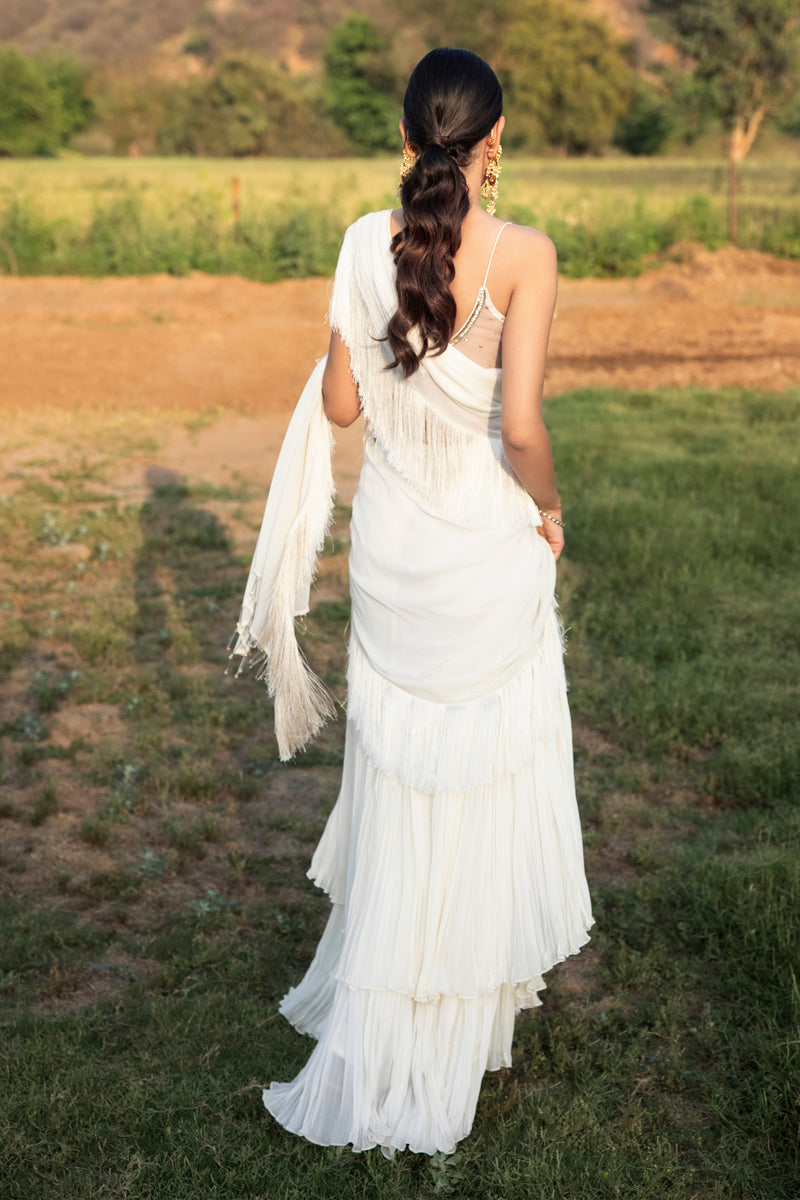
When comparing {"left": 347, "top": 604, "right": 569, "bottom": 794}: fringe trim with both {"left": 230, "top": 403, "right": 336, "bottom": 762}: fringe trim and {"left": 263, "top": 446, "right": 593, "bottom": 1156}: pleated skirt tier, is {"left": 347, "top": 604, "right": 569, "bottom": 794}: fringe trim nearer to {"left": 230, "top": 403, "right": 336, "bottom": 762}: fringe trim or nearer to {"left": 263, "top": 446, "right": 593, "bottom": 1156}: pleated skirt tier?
{"left": 263, "top": 446, "right": 593, "bottom": 1156}: pleated skirt tier

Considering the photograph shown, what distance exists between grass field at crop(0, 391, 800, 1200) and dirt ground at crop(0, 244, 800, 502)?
266 centimetres

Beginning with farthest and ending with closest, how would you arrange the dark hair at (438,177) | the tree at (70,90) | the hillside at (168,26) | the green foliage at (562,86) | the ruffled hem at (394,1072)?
1. the hillside at (168,26)
2. the tree at (70,90)
3. the green foliage at (562,86)
4. the ruffled hem at (394,1072)
5. the dark hair at (438,177)

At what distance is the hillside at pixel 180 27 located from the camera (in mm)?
96688

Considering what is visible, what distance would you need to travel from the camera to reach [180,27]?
10231cm

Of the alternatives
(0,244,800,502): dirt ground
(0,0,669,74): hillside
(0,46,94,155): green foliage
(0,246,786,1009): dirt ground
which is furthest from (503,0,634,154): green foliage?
(0,0,669,74): hillside

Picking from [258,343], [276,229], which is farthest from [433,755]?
[276,229]

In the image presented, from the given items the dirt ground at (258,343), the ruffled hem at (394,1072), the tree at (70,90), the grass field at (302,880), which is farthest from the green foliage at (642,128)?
the ruffled hem at (394,1072)

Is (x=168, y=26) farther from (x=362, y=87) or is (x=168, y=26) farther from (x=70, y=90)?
(x=362, y=87)

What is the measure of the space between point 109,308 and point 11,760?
12157 millimetres

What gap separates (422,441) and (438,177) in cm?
51

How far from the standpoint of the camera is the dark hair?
193cm

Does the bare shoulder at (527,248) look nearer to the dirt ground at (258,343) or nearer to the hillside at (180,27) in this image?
the dirt ground at (258,343)

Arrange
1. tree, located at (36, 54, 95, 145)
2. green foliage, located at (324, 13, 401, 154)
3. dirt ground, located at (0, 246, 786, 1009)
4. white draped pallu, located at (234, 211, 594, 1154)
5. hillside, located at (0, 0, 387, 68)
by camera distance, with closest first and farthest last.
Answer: white draped pallu, located at (234, 211, 594, 1154) < dirt ground, located at (0, 246, 786, 1009) < green foliage, located at (324, 13, 401, 154) < tree, located at (36, 54, 95, 145) < hillside, located at (0, 0, 387, 68)

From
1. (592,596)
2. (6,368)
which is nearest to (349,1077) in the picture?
(592,596)
